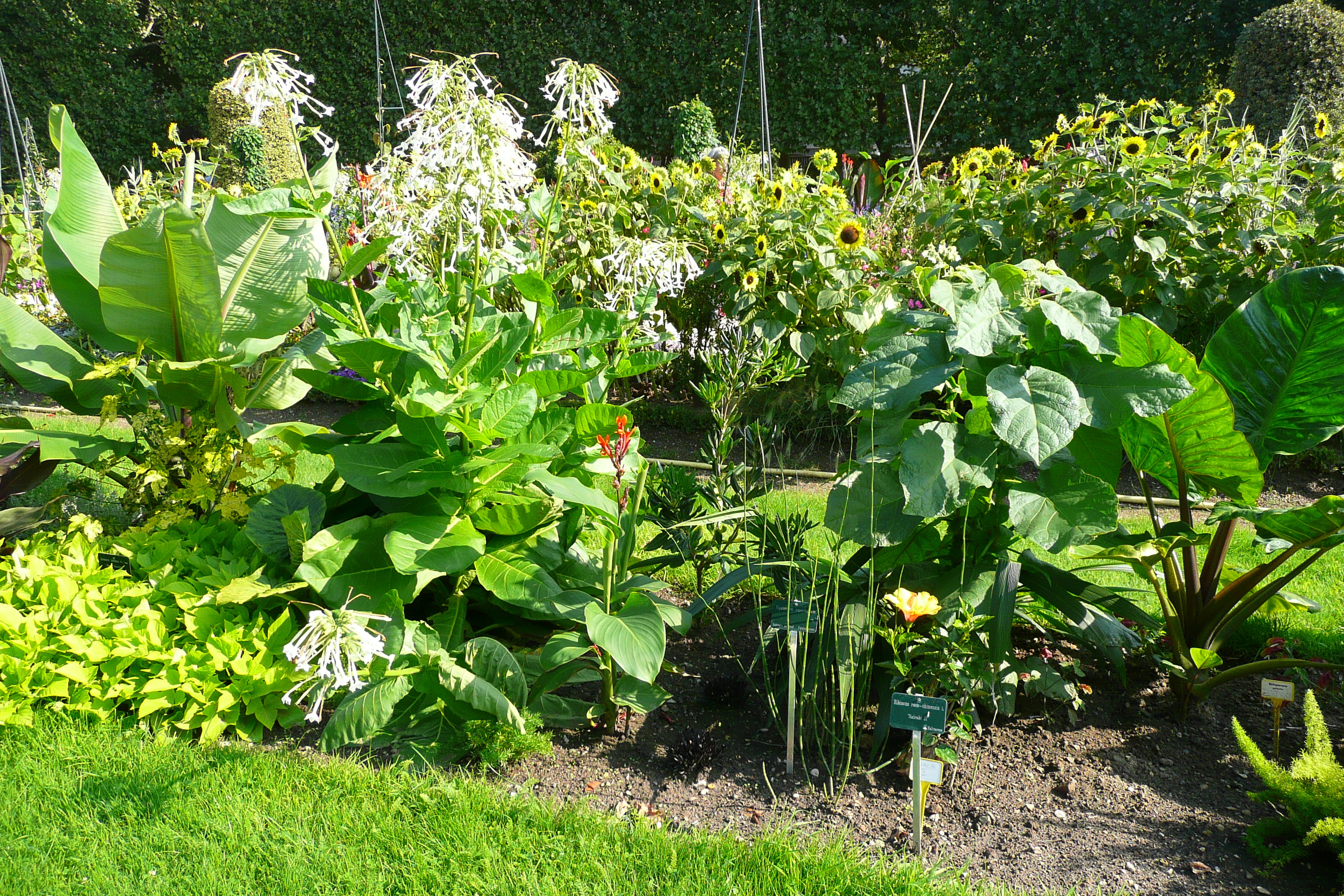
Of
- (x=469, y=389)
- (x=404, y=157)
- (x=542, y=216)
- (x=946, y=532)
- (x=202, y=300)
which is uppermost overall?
(x=404, y=157)

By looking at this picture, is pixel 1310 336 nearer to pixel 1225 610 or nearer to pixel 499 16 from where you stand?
pixel 1225 610

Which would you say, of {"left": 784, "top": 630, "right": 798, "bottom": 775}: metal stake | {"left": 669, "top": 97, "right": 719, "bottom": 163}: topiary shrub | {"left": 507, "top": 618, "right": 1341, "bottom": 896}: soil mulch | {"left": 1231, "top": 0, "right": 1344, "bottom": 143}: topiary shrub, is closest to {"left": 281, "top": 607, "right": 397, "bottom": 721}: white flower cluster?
{"left": 507, "top": 618, "right": 1341, "bottom": 896}: soil mulch

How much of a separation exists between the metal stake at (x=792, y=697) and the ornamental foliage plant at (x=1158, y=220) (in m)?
2.32

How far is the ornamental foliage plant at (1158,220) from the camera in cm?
416

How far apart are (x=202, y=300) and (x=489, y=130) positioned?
3.61 ft

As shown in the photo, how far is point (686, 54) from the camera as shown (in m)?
13.8

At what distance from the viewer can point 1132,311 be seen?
454 centimetres

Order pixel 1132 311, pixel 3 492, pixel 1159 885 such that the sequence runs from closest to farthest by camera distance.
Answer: pixel 1159 885 < pixel 3 492 < pixel 1132 311

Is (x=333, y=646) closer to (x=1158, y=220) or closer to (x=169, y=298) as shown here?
(x=169, y=298)

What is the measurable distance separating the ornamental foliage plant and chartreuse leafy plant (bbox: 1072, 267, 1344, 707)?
1759mm

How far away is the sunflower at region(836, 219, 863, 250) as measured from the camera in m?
4.32

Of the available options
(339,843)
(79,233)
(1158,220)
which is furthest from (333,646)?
(1158,220)

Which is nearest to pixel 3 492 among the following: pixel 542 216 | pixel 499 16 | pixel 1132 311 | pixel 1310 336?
pixel 542 216

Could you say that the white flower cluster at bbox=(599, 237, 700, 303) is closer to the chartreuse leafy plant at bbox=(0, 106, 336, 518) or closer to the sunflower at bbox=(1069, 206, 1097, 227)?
the chartreuse leafy plant at bbox=(0, 106, 336, 518)
